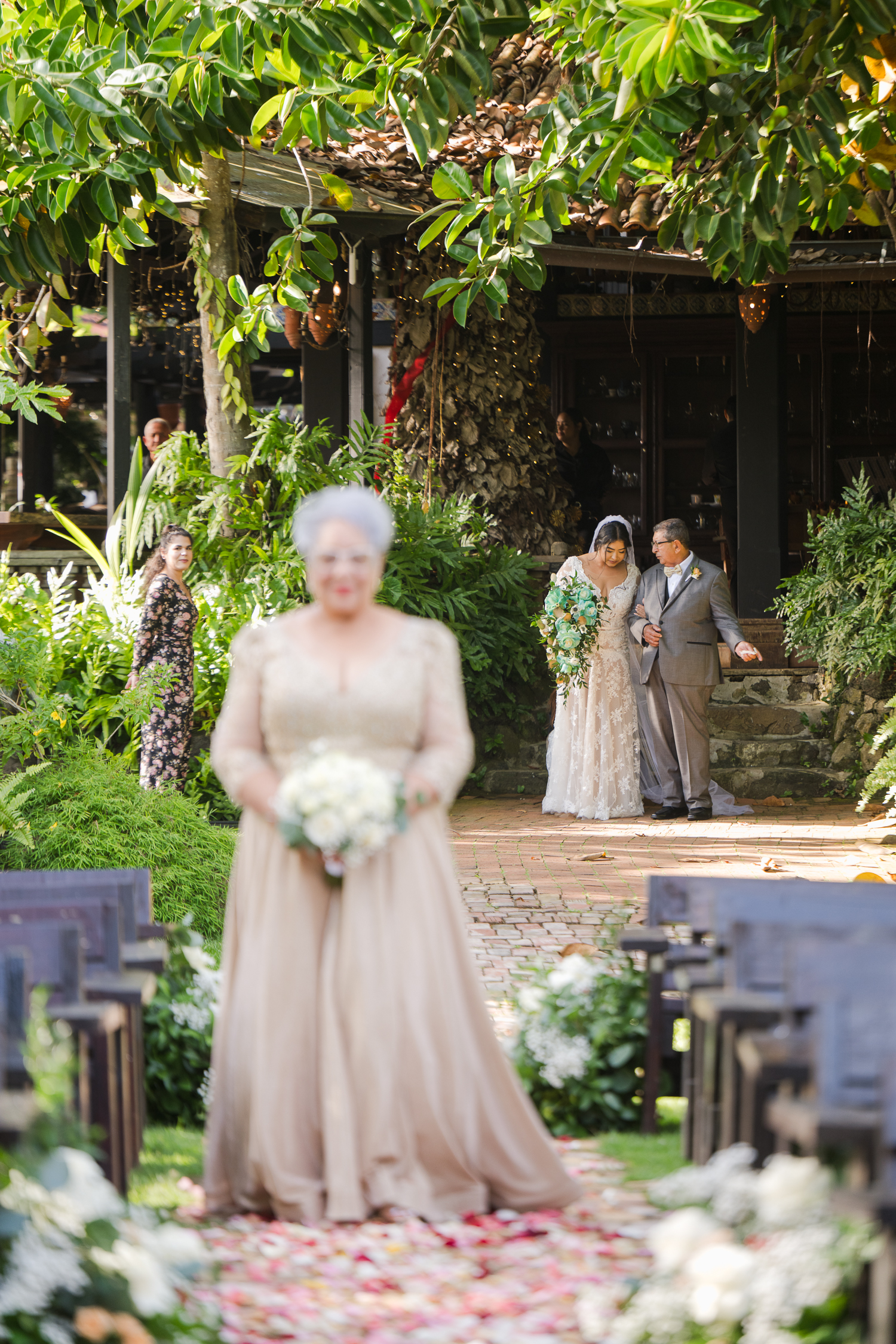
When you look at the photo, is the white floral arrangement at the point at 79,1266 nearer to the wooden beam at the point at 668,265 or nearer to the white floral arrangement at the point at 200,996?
the white floral arrangement at the point at 200,996

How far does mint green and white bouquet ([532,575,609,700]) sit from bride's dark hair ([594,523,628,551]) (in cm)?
47

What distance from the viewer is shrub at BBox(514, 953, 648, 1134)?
15.1 ft

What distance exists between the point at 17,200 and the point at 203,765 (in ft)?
13.6

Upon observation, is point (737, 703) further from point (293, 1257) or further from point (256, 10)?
point (293, 1257)

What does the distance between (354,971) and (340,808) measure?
449 mm

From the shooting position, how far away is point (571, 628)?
1088cm

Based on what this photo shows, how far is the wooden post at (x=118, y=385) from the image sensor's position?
37.8 feet

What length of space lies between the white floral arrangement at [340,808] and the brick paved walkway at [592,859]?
8.54 ft

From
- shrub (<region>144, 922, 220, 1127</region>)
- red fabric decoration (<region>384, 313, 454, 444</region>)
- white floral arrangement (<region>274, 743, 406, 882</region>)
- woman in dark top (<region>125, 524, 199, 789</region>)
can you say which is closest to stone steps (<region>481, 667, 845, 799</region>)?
red fabric decoration (<region>384, 313, 454, 444</region>)

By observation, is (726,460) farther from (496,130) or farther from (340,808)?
(340,808)

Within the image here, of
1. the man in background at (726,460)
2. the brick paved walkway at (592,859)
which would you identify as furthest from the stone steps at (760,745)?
the man in background at (726,460)

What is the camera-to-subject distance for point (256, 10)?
5137 mm

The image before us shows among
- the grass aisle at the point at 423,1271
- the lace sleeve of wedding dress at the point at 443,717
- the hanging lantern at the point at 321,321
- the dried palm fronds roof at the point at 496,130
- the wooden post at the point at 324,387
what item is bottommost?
the grass aisle at the point at 423,1271

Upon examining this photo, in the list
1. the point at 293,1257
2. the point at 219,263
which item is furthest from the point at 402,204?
the point at 293,1257
